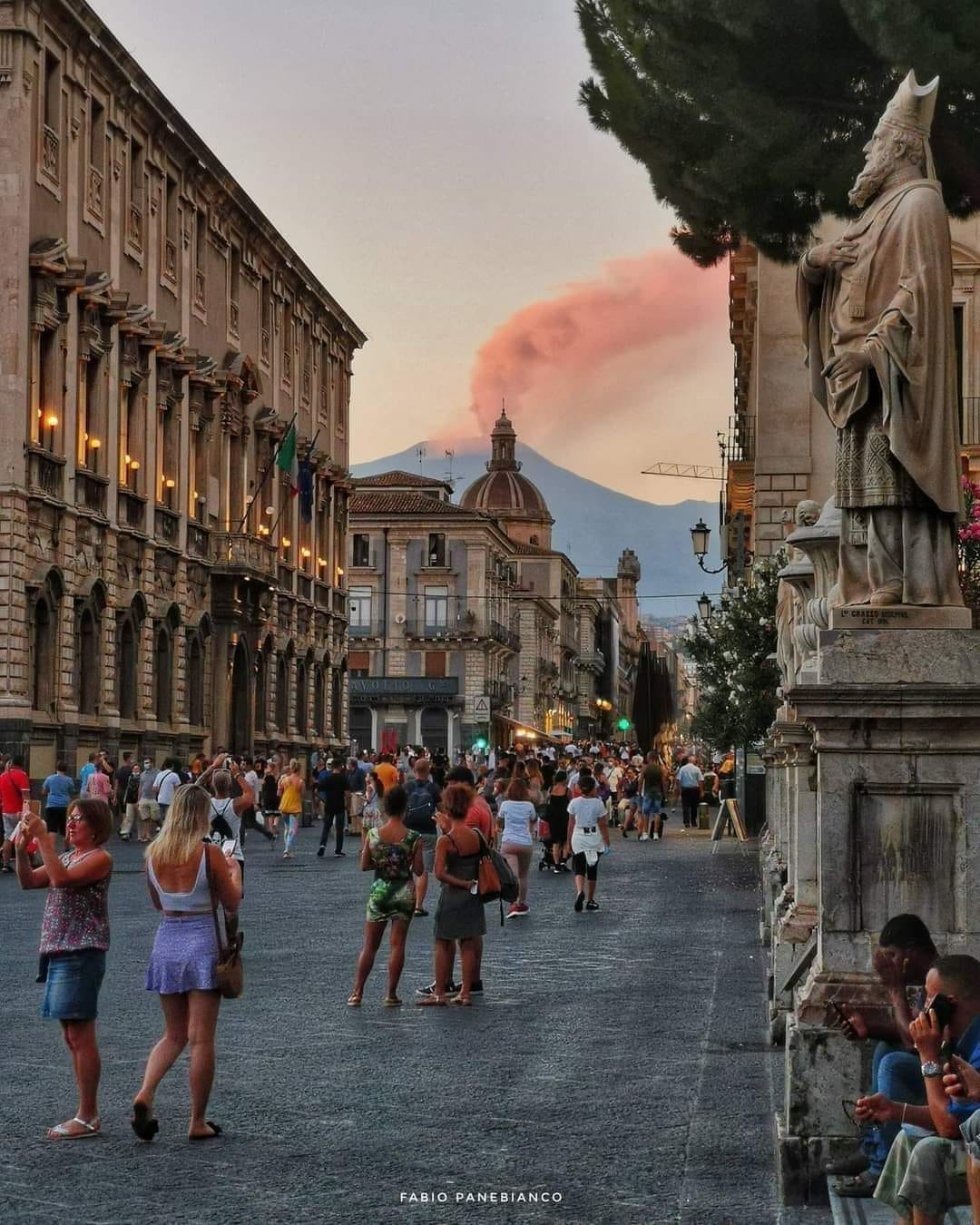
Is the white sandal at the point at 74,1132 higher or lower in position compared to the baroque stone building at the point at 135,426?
lower

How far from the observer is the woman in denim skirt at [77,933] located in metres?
8.32

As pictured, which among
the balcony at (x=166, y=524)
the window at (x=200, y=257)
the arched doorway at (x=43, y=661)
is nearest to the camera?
the arched doorway at (x=43, y=661)

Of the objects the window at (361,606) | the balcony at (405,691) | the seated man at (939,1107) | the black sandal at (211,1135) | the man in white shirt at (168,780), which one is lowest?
the black sandal at (211,1135)

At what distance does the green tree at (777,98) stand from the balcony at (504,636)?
85.0m

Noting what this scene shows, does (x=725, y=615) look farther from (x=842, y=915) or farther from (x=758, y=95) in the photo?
(x=842, y=915)

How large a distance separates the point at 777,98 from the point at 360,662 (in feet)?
280

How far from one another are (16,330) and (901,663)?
28980mm

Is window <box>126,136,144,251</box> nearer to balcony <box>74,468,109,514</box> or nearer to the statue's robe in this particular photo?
balcony <box>74,468,109,514</box>

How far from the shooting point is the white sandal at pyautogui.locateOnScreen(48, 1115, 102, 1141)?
324 inches

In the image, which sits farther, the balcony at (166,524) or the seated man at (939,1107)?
the balcony at (166,524)

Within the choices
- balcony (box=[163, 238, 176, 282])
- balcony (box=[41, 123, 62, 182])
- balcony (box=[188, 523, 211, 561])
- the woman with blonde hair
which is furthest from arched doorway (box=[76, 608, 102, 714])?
balcony (box=[163, 238, 176, 282])

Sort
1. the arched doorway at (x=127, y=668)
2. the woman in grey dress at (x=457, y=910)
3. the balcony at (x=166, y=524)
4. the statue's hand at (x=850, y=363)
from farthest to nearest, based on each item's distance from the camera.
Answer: the balcony at (x=166, y=524) → the arched doorway at (x=127, y=668) → the woman in grey dress at (x=457, y=910) → the statue's hand at (x=850, y=363)

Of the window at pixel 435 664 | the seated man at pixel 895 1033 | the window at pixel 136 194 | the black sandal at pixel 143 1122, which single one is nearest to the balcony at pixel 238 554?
the window at pixel 136 194

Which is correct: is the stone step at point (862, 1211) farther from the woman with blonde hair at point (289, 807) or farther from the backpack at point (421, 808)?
the woman with blonde hair at point (289, 807)
